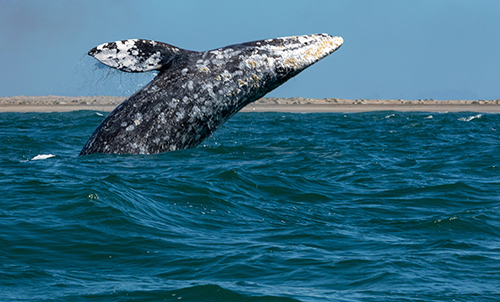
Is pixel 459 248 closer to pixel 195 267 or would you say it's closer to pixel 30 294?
pixel 195 267

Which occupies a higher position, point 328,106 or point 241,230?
point 328,106

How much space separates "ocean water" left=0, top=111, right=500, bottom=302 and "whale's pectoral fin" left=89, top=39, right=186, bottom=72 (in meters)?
1.65

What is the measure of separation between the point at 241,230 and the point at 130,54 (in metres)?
3.43

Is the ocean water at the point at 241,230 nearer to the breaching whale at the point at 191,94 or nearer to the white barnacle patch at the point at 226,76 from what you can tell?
the breaching whale at the point at 191,94

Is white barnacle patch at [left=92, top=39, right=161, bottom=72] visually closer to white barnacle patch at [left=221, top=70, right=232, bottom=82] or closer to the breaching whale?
the breaching whale

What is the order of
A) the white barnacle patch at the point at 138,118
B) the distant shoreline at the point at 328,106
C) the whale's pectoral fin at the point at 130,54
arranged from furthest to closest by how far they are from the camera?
the distant shoreline at the point at 328,106 < the white barnacle patch at the point at 138,118 < the whale's pectoral fin at the point at 130,54

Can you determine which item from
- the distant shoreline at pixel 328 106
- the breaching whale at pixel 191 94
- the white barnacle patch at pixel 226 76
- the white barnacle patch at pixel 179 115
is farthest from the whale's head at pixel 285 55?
the distant shoreline at pixel 328 106

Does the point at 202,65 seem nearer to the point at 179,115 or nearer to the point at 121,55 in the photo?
the point at 179,115

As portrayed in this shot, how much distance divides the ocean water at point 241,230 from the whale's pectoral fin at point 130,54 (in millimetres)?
1651

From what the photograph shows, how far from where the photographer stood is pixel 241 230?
651 centimetres

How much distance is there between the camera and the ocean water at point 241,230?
15.3 feet

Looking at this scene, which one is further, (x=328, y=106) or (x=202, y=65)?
(x=328, y=106)

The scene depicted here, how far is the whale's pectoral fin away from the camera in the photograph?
827 centimetres

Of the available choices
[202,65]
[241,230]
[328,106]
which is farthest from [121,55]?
[328,106]
